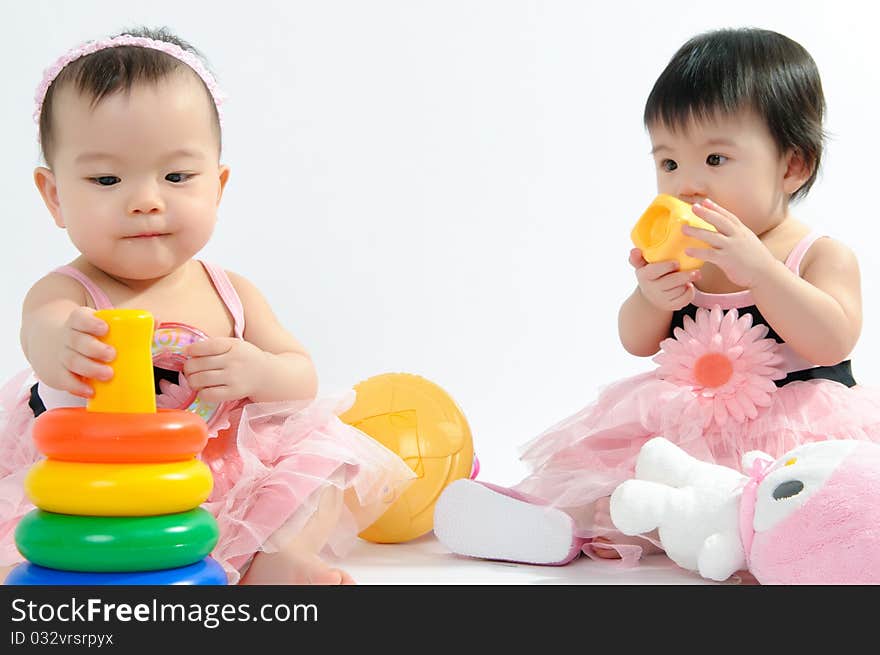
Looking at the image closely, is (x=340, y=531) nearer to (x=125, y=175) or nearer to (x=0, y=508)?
(x=0, y=508)

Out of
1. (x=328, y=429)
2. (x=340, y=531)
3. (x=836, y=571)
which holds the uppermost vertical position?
(x=328, y=429)

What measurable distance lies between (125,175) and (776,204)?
97 cm

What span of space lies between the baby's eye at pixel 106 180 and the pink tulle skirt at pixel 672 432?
28.0 inches

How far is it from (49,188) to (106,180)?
117 mm

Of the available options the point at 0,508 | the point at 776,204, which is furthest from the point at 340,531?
the point at 776,204

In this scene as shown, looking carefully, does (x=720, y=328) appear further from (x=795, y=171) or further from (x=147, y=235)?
(x=147, y=235)

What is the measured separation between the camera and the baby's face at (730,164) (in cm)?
184

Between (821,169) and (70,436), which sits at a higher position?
(821,169)

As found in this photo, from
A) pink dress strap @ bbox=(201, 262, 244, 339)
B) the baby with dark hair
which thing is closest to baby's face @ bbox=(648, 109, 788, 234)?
the baby with dark hair

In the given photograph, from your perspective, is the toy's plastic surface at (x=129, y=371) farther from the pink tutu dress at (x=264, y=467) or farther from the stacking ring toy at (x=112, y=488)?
the pink tutu dress at (x=264, y=467)

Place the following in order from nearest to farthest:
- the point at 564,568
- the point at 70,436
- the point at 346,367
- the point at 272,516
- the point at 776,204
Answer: the point at 70,436, the point at 272,516, the point at 564,568, the point at 776,204, the point at 346,367

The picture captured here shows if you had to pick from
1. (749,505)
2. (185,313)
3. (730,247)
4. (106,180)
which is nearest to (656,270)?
(730,247)

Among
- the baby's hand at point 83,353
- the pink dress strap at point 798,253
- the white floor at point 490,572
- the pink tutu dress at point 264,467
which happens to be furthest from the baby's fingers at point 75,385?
the pink dress strap at point 798,253

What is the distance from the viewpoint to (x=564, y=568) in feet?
5.50
